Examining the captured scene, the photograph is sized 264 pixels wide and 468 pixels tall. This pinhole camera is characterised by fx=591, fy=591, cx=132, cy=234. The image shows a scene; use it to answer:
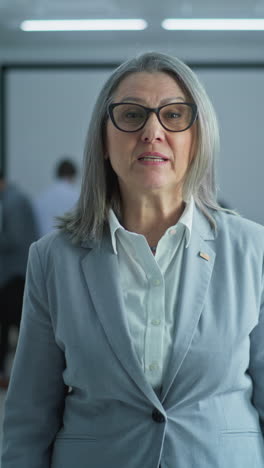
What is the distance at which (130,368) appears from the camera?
4.08 ft

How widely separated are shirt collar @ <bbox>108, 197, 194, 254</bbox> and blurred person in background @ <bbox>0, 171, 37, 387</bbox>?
3098 millimetres

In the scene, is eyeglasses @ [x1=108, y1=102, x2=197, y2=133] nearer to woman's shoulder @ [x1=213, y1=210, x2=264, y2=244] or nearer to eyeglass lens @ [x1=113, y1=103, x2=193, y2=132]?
eyeglass lens @ [x1=113, y1=103, x2=193, y2=132]

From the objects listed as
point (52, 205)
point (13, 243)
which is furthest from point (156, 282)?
point (52, 205)

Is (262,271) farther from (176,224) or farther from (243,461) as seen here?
→ (243,461)

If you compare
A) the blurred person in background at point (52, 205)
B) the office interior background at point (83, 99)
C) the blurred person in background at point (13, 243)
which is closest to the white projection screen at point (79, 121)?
the office interior background at point (83, 99)

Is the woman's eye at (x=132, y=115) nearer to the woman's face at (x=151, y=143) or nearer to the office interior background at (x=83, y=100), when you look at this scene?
the woman's face at (x=151, y=143)

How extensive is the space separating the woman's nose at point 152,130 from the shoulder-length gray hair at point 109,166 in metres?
0.10

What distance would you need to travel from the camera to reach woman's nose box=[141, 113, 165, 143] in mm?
1321

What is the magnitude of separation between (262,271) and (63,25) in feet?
17.7

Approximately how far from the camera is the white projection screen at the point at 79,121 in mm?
7102

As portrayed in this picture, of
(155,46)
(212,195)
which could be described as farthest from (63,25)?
(212,195)

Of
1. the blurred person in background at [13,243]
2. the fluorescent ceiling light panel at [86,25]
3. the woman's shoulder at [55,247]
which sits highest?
the fluorescent ceiling light panel at [86,25]

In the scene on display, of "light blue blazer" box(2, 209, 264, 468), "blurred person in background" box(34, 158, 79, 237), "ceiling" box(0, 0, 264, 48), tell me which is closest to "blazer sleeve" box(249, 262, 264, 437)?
"light blue blazer" box(2, 209, 264, 468)

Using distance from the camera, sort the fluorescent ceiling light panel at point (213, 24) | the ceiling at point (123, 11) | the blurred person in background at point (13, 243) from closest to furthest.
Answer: the blurred person in background at point (13, 243), the ceiling at point (123, 11), the fluorescent ceiling light panel at point (213, 24)
